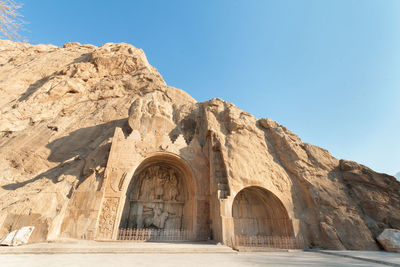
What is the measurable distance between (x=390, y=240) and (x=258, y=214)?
6557mm

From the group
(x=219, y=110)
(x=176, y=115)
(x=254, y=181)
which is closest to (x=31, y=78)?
(x=176, y=115)

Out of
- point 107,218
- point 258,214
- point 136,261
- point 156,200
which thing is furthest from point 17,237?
point 258,214

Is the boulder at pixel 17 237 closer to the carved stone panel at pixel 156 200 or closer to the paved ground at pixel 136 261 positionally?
the paved ground at pixel 136 261

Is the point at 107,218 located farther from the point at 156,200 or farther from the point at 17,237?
the point at 156,200

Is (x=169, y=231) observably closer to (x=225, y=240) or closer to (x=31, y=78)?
(x=225, y=240)

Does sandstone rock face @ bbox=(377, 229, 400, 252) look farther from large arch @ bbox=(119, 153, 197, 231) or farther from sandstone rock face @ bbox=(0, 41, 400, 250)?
large arch @ bbox=(119, 153, 197, 231)

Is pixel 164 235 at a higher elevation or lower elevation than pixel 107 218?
lower

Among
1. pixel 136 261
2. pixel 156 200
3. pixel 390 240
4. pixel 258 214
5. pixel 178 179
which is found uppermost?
pixel 178 179

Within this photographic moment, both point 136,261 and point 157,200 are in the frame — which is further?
point 157,200

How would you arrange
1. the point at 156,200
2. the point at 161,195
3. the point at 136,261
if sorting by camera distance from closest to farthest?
the point at 136,261 → the point at 156,200 → the point at 161,195

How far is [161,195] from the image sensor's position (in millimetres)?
13250

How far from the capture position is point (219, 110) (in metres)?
15.8

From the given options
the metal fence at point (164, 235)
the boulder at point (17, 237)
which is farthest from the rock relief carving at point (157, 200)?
the boulder at point (17, 237)

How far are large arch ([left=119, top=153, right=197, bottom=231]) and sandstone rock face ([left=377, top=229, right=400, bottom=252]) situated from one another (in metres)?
10.1
